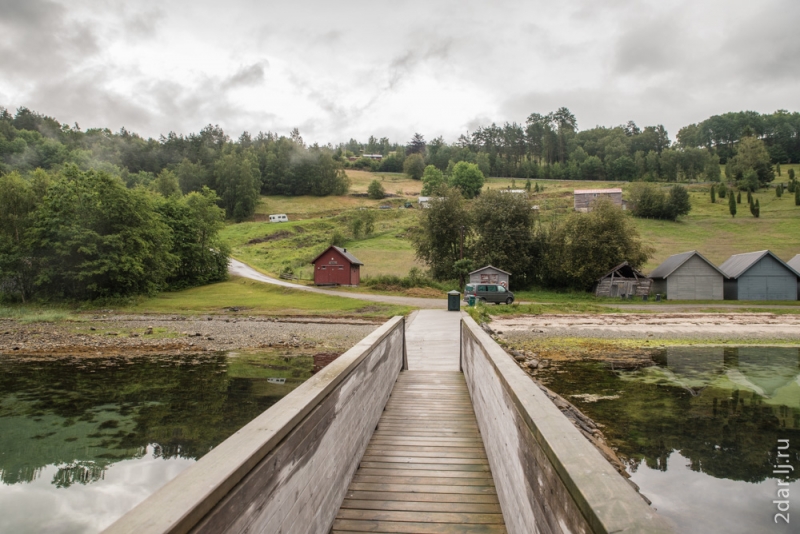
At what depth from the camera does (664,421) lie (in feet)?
28.5

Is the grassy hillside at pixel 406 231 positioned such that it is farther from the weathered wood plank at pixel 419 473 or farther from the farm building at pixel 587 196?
the weathered wood plank at pixel 419 473

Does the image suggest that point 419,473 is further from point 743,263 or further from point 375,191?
point 375,191

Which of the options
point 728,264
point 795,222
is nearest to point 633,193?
point 795,222

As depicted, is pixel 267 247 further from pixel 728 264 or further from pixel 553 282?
pixel 728 264

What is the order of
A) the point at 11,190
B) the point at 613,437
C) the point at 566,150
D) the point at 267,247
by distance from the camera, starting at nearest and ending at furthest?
the point at 613,437
the point at 11,190
the point at 267,247
the point at 566,150

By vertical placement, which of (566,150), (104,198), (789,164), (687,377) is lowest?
(687,377)

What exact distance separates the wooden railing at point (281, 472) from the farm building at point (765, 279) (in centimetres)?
4129

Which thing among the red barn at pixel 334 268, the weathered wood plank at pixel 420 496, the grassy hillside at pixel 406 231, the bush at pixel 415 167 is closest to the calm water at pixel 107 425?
the weathered wood plank at pixel 420 496

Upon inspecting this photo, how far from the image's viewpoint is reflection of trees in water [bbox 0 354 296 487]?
25.8 feet

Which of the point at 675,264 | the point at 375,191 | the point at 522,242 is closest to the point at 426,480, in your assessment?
the point at 675,264

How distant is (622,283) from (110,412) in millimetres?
35488

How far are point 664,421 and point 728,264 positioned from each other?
3869cm

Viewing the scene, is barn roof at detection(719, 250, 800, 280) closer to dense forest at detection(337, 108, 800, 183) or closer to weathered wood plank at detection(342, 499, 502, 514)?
weathered wood plank at detection(342, 499, 502, 514)

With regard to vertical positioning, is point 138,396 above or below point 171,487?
below
